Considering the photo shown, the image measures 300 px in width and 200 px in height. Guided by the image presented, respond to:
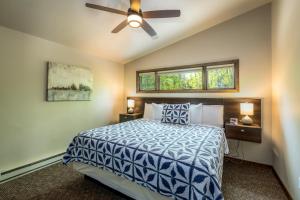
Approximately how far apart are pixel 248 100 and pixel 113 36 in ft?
9.51

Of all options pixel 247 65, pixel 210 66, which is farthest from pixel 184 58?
pixel 247 65

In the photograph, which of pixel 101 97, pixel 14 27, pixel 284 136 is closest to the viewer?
pixel 284 136

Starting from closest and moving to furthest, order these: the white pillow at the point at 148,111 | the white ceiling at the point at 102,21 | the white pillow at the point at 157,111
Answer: the white ceiling at the point at 102,21, the white pillow at the point at 157,111, the white pillow at the point at 148,111

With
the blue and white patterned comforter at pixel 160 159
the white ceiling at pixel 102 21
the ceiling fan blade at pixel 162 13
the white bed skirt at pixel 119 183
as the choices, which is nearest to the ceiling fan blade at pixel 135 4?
the ceiling fan blade at pixel 162 13

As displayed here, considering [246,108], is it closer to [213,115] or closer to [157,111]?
[213,115]

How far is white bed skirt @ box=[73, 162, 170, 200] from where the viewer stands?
1612mm

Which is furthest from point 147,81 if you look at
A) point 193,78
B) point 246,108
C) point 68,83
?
point 246,108

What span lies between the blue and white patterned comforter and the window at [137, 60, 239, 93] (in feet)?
5.47

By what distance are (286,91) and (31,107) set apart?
3.86m

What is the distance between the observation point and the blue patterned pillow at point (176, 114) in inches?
116

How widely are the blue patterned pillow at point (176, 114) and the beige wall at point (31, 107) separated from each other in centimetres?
182

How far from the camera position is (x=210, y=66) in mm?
3359

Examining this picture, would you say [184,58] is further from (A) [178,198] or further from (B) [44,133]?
(B) [44,133]

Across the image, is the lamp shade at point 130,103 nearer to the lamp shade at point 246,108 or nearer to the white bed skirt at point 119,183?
the white bed skirt at point 119,183
